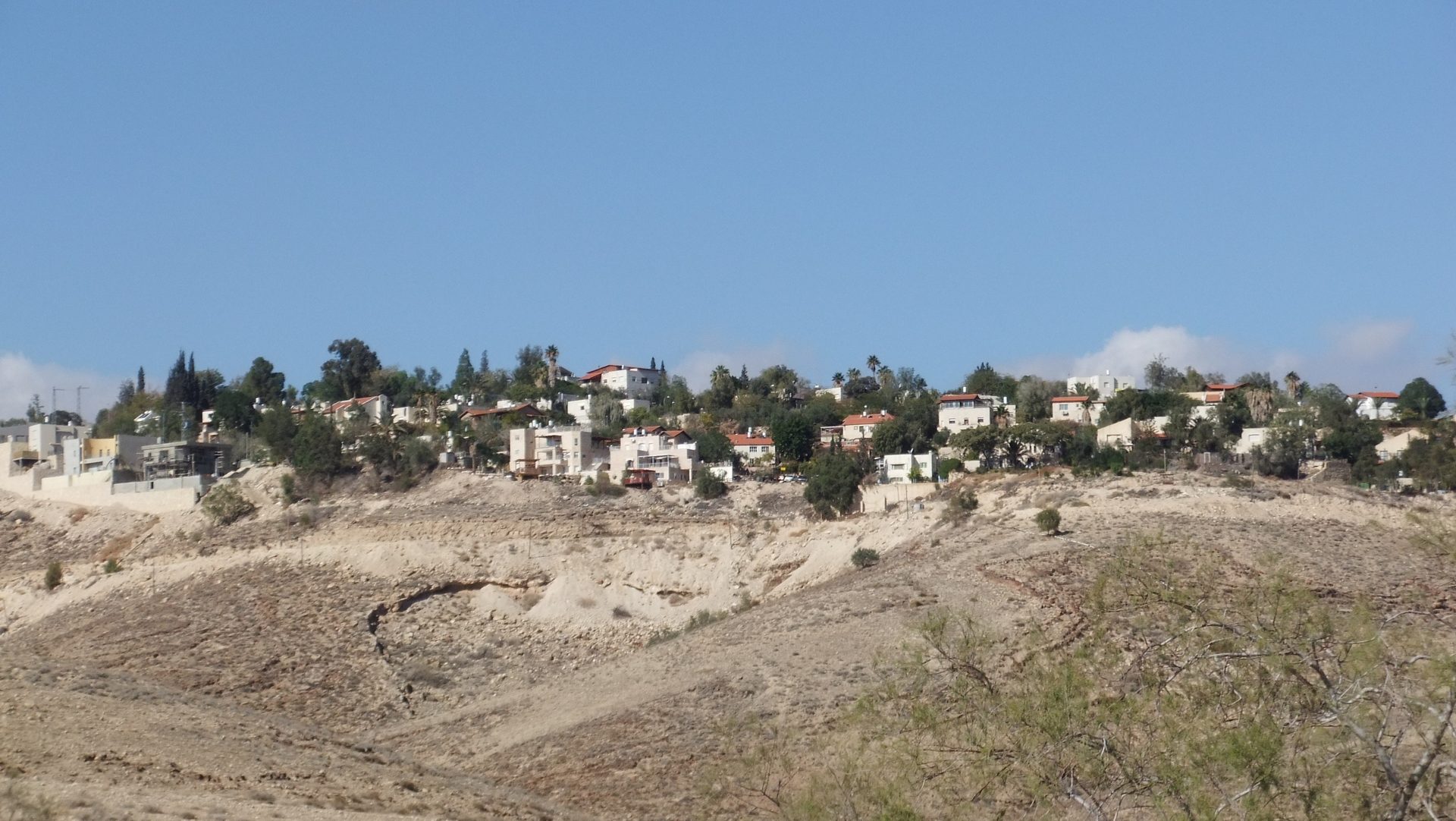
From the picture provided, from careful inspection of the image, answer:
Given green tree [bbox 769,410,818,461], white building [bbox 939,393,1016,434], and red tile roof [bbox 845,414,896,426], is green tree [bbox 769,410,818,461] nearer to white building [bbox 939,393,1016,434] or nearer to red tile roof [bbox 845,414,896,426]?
white building [bbox 939,393,1016,434]

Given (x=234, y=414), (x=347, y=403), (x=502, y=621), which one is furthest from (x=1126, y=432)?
(x=234, y=414)

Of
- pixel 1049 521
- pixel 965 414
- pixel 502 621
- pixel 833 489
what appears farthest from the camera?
pixel 965 414

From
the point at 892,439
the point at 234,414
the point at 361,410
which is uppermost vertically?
the point at 234,414

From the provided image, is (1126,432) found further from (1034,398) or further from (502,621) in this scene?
(502,621)

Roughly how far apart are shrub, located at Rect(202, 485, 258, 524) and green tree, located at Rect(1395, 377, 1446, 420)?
6709 cm

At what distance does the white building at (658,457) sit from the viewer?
82375 mm

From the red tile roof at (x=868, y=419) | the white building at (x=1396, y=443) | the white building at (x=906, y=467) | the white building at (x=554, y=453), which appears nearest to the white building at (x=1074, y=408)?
the red tile roof at (x=868, y=419)

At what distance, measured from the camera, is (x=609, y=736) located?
125 ft

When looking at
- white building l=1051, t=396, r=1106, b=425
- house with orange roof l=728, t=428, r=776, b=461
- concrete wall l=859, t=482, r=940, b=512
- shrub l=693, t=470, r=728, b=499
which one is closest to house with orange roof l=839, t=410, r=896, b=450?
house with orange roof l=728, t=428, r=776, b=461

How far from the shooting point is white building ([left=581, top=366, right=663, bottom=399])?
420ft

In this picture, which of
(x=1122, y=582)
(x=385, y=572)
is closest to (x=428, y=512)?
(x=385, y=572)

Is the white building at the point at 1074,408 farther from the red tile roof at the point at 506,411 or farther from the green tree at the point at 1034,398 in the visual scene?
the red tile roof at the point at 506,411

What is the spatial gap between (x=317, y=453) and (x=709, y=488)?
20.8m

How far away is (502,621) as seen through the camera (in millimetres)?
57375
